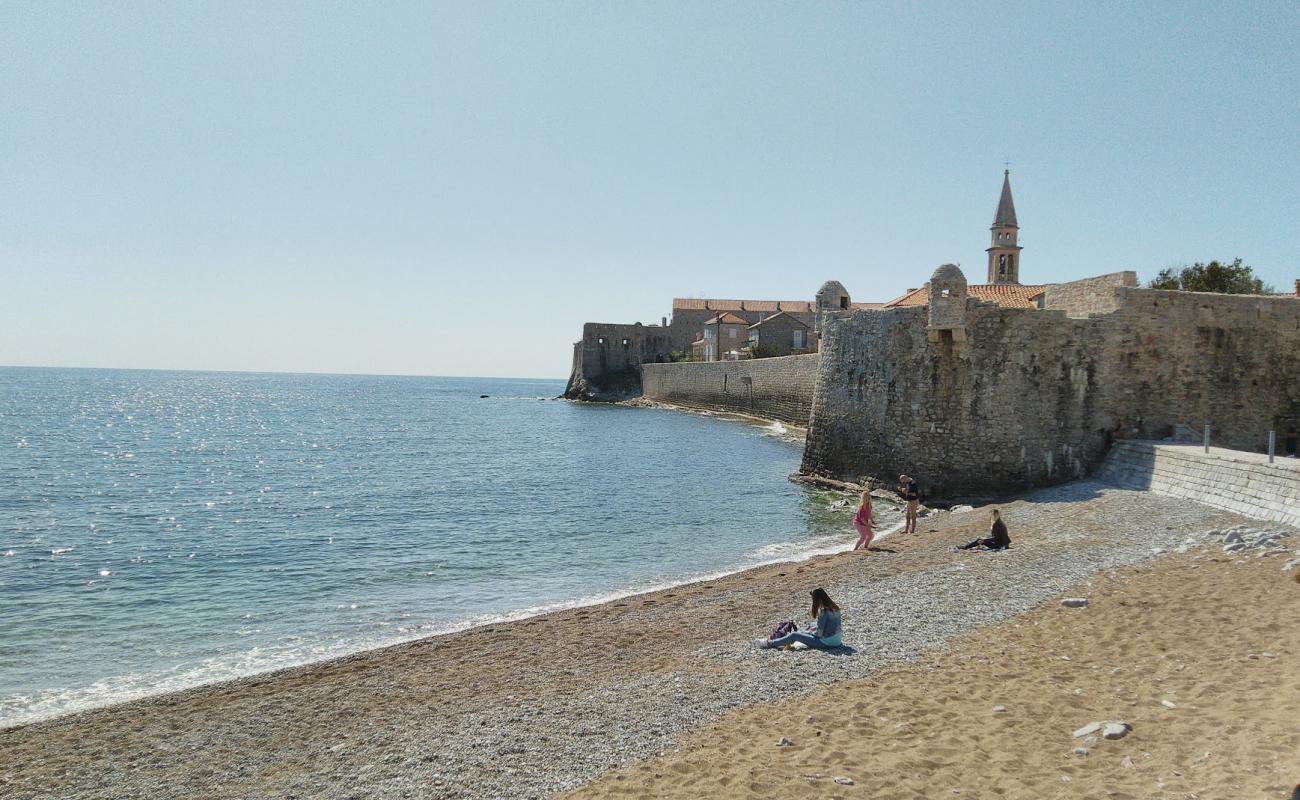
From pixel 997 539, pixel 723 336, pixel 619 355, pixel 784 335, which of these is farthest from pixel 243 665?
pixel 619 355

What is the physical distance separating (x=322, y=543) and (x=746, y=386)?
42.9 m

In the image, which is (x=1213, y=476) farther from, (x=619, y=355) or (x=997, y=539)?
(x=619, y=355)

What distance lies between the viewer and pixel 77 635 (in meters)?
12.4

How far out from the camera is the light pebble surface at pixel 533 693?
7.22 meters

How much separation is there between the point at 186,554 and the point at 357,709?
468 inches

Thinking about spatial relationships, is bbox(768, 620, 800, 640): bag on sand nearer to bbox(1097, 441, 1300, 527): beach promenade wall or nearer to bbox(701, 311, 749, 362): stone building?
bbox(1097, 441, 1300, 527): beach promenade wall

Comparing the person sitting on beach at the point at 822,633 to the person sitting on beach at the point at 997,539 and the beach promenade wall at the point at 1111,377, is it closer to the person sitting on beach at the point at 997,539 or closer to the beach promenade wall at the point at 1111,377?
the person sitting on beach at the point at 997,539

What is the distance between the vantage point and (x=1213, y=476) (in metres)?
14.9

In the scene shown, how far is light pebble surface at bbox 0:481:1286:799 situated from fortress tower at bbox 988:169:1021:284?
135ft

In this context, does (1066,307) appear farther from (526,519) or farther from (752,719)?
(752,719)

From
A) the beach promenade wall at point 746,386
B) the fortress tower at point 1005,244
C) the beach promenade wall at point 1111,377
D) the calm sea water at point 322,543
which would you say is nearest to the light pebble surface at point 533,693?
the calm sea water at point 322,543

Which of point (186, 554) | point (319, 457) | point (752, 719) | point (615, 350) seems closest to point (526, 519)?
point (186, 554)

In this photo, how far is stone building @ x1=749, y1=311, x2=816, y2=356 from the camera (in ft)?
240

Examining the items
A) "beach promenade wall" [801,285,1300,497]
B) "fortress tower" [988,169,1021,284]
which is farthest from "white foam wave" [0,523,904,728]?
"fortress tower" [988,169,1021,284]
